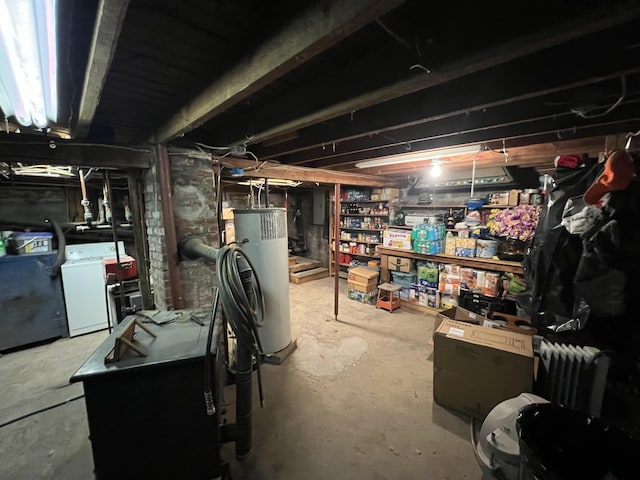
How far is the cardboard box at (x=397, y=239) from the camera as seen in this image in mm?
3995

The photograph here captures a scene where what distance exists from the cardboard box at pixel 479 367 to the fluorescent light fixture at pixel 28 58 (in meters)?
2.55

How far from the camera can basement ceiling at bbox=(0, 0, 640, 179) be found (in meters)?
0.75

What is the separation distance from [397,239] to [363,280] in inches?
33.4

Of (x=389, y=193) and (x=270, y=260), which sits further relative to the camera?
(x=389, y=193)

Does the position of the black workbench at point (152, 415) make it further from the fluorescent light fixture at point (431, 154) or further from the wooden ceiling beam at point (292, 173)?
the fluorescent light fixture at point (431, 154)

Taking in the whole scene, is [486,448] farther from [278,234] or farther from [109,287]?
[109,287]

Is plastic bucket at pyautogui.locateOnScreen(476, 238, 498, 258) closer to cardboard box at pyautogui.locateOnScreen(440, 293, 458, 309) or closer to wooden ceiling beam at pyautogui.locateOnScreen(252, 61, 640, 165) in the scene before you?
cardboard box at pyautogui.locateOnScreen(440, 293, 458, 309)

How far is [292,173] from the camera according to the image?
9.87 feet

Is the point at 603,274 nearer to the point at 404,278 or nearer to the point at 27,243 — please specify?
the point at 404,278

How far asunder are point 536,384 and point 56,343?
16.3 ft

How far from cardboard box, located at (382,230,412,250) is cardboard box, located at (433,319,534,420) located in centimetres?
197

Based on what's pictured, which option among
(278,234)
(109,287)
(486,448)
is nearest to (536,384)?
(486,448)

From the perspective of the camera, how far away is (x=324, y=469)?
1.60m

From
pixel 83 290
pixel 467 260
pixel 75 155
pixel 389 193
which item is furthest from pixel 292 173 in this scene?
pixel 83 290
